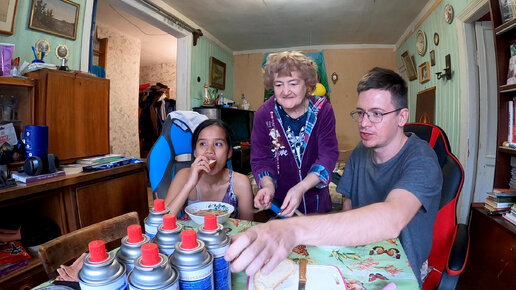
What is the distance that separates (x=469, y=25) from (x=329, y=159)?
2.58 m

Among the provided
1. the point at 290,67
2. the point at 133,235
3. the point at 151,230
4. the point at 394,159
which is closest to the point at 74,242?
the point at 151,230

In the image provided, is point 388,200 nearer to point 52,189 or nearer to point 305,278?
point 305,278

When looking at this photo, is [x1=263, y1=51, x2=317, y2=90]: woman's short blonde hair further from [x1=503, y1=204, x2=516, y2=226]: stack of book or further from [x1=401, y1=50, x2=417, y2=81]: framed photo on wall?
[x1=401, y1=50, x2=417, y2=81]: framed photo on wall

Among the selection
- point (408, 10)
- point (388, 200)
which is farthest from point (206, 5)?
point (388, 200)

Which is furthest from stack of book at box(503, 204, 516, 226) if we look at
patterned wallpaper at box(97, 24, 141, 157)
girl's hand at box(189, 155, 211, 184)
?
patterned wallpaper at box(97, 24, 141, 157)

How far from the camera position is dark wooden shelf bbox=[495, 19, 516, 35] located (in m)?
1.73

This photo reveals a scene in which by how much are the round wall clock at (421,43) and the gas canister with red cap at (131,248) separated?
15.0 feet

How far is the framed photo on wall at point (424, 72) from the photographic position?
12.9ft

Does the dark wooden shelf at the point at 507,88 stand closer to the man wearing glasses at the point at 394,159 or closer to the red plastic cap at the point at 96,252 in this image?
the man wearing glasses at the point at 394,159

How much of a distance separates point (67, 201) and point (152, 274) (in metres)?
1.78

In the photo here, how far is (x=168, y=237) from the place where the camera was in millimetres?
683

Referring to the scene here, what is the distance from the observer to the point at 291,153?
1.77 metres

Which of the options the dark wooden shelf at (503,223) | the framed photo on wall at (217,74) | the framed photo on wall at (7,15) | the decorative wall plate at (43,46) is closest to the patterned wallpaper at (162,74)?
the framed photo on wall at (217,74)

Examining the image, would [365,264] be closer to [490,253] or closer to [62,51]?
[490,253]
